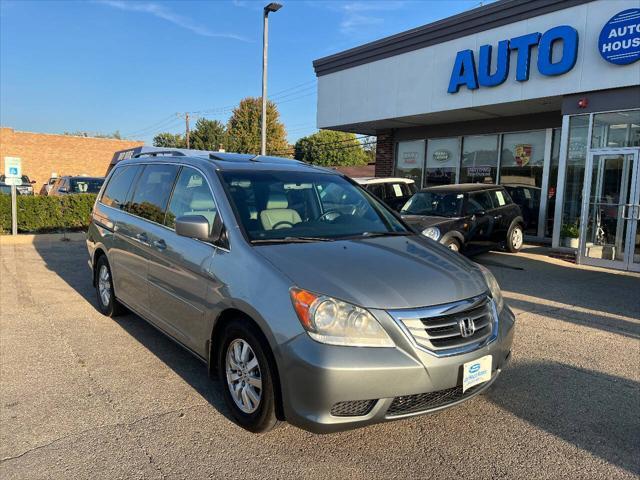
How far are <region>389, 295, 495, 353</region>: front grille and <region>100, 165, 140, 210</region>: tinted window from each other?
3681 mm

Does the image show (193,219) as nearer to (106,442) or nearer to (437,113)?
(106,442)

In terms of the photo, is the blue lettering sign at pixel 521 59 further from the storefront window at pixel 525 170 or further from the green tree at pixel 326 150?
the green tree at pixel 326 150

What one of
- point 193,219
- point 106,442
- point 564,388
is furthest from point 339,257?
point 564,388

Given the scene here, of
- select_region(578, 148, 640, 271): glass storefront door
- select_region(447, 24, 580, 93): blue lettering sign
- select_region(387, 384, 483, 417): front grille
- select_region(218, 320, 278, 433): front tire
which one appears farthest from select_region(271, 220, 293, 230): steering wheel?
select_region(447, 24, 580, 93): blue lettering sign

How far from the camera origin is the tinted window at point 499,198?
34.3 feet

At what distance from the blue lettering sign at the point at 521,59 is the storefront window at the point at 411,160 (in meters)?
3.70

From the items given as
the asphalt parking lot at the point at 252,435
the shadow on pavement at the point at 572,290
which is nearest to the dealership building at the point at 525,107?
the shadow on pavement at the point at 572,290

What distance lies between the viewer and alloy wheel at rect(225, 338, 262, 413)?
9.95 ft

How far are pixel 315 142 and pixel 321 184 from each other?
74.4 meters

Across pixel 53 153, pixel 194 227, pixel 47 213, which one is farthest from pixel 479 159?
pixel 53 153

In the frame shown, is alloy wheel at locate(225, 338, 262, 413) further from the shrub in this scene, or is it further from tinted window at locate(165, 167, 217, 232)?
the shrub

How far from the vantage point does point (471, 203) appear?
9.75 metres

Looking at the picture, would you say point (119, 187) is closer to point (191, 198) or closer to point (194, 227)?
point (191, 198)

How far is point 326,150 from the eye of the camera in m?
76.6
